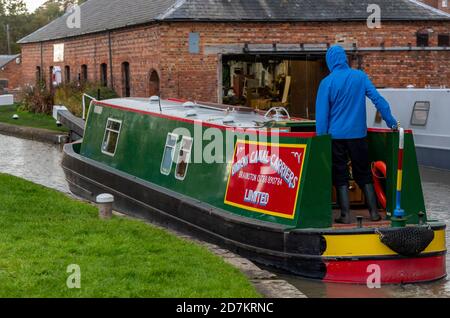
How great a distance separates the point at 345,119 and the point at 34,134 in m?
17.1

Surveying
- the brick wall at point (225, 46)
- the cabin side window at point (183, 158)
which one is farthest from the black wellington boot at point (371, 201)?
the brick wall at point (225, 46)

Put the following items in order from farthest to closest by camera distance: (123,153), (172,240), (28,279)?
(123,153) < (172,240) < (28,279)

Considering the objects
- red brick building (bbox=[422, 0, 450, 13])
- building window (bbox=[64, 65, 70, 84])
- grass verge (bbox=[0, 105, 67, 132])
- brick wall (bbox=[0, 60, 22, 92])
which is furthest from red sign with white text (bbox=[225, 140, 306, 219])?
red brick building (bbox=[422, 0, 450, 13])

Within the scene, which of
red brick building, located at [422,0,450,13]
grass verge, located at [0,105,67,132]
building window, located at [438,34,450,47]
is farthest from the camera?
red brick building, located at [422,0,450,13]

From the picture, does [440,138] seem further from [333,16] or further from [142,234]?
[142,234]

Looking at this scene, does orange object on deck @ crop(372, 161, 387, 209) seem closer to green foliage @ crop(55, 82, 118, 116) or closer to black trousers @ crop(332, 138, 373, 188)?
black trousers @ crop(332, 138, 373, 188)

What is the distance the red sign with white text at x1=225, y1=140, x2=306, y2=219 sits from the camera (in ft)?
27.6

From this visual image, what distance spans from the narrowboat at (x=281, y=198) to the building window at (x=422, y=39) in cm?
1442

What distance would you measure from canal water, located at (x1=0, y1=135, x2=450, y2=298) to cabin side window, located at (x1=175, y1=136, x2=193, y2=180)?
2404 millimetres

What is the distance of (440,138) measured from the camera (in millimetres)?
17641

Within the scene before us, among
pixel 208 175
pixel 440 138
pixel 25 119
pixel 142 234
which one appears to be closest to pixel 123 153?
pixel 208 175

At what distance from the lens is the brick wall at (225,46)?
879 inches

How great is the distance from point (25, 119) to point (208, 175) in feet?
65.5
